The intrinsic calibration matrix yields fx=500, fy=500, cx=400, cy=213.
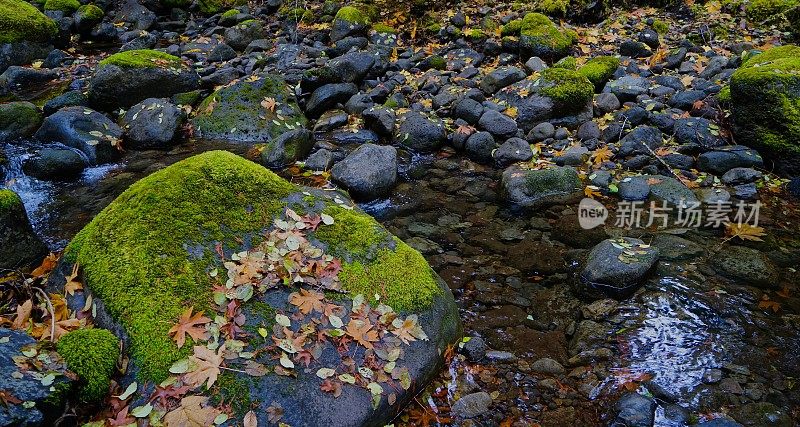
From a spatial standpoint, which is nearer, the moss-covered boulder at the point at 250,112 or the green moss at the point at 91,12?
the moss-covered boulder at the point at 250,112

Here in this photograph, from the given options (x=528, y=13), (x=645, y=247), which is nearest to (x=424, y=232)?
(x=645, y=247)

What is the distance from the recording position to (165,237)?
149 inches

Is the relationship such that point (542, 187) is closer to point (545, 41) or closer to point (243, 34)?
point (545, 41)

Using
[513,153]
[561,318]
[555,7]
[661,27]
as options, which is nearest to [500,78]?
[513,153]

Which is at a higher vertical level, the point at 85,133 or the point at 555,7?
the point at 85,133

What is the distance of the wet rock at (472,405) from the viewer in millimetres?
3844

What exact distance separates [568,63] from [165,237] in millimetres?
9509

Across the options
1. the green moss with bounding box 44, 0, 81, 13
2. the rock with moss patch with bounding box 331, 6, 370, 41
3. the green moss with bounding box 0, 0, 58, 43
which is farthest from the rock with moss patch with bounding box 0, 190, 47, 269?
the green moss with bounding box 44, 0, 81, 13

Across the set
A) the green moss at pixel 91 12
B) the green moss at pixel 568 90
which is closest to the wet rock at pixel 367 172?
the green moss at pixel 568 90

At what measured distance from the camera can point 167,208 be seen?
13.0 feet

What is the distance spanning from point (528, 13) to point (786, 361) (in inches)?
419

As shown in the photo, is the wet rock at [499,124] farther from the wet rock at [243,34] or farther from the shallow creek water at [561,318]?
the wet rock at [243,34]

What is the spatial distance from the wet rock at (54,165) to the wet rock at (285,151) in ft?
9.74

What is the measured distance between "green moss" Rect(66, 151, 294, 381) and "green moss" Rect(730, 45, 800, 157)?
744 centimetres
